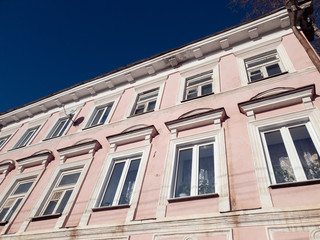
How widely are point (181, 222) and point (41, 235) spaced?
3969 mm

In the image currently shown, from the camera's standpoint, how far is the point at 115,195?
6.04 metres

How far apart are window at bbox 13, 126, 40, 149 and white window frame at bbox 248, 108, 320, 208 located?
35.6ft

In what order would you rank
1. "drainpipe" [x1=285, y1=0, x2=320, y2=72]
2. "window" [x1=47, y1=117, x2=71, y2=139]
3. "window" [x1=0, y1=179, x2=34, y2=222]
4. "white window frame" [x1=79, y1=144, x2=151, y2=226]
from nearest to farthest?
1. "white window frame" [x1=79, y1=144, x2=151, y2=226]
2. "drainpipe" [x1=285, y1=0, x2=320, y2=72]
3. "window" [x1=0, y1=179, x2=34, y2=222]
4. "window" [x1=47, y1=117, x2=71, y2=139]

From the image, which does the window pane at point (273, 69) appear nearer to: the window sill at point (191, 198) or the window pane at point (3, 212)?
the window sill at point (191, 198)

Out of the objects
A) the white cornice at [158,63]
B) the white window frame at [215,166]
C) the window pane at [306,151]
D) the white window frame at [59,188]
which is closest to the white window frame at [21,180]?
the white window frame at [59,188]

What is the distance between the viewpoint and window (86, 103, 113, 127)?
Result: 9961 millimetres

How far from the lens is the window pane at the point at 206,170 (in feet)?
16.8

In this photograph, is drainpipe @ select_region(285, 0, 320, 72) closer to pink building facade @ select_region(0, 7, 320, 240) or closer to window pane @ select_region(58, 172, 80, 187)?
pink building facade @ select_region(0, 7, 320, 240)

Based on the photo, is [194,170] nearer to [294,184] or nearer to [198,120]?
[198,120]

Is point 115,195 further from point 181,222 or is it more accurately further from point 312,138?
point 312,138

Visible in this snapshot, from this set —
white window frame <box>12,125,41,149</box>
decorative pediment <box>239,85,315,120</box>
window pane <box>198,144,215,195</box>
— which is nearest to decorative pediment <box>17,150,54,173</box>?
white window frame <box>12,125,41,149</box>

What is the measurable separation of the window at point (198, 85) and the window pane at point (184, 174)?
2.84 meters

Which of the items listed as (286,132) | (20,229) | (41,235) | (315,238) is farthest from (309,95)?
(20,229)

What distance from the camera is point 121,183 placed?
20.5 ft
